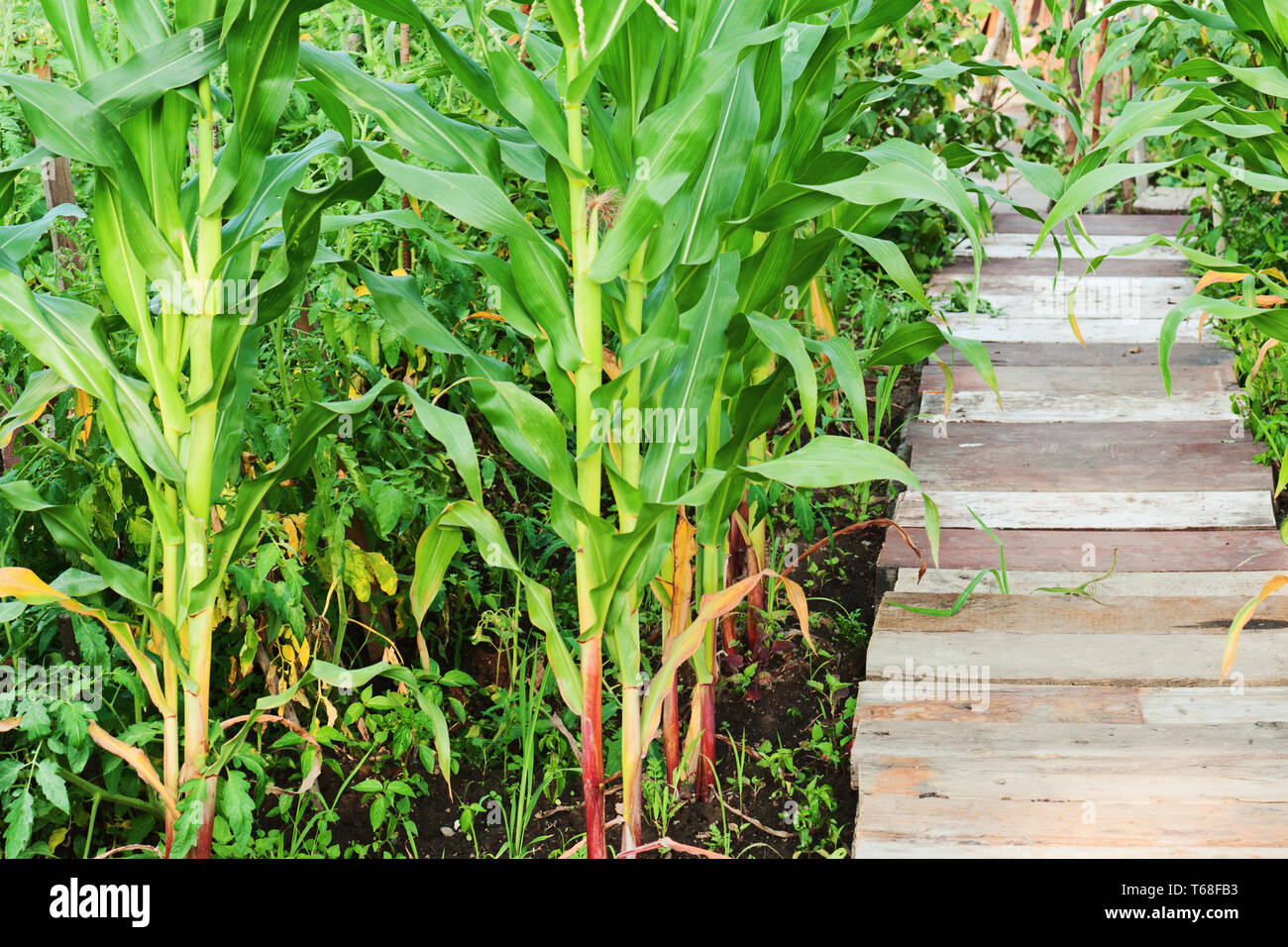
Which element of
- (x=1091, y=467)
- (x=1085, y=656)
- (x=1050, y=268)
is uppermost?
(x=1050, y=268)

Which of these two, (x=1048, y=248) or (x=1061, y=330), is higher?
(x=1048, y=248)

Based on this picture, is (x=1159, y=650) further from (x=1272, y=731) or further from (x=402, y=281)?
(x=402, y=281)

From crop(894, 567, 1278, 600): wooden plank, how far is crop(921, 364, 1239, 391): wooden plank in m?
0.98

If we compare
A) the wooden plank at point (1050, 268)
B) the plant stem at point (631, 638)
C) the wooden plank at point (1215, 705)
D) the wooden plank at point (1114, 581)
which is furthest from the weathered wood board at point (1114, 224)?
the plant stem at point (631, 638)

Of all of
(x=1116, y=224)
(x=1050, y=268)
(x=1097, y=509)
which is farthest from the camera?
(x=1116, y=224)

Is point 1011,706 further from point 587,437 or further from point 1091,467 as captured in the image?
point 1091,467

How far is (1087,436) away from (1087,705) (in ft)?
4.48

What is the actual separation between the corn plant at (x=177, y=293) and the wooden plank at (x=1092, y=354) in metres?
2.49

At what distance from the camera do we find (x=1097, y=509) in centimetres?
303

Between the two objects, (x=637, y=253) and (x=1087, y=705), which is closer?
(x=637, y=253)

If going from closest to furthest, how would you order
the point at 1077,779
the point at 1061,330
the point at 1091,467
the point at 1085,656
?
the point at 1077,779
the point at 1085,656
the point at 1091,467
the point at 1061,330

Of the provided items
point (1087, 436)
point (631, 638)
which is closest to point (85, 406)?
point (631, 638)

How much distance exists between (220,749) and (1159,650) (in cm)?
179

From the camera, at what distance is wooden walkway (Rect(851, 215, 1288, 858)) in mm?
1917
